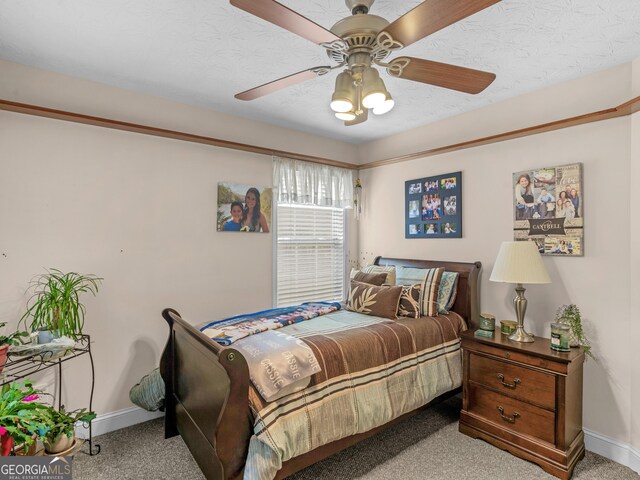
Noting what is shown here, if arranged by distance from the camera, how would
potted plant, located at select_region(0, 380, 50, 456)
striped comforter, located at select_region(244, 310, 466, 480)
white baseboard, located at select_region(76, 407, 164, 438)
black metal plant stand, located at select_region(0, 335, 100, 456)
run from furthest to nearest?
white baseboard, located at select_region(76, 407, 164, 438) < black metal plant stand, located at select_region(0, 335, 100, 456) < striped comforter, located at select_region(244, 310, 466, 480) < potted plant, located at select_region(0, 380, 50, 456)

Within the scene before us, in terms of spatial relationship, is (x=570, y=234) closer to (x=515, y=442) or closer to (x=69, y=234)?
(x=515, y=442)

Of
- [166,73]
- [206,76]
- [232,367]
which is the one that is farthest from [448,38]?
[232,367]

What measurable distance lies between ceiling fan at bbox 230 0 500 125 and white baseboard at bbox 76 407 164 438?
2588mm

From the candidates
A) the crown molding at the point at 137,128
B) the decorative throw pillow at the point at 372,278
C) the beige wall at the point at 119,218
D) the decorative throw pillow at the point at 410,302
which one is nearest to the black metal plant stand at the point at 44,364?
the beige wall at the point at 119,218

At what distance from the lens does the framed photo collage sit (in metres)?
3.33

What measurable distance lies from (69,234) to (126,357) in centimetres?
103

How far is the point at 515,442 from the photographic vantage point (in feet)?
7.82

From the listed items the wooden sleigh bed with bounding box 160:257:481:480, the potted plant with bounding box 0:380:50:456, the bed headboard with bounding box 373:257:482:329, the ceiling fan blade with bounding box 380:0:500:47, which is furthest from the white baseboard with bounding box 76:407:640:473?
the ceiling fan blade with bounding box 380:0:500:47

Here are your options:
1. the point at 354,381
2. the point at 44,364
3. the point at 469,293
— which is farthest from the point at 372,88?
the point at 44,364

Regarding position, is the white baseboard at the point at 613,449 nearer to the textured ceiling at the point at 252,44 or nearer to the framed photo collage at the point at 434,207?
the framed photo collage at the point at 434,207

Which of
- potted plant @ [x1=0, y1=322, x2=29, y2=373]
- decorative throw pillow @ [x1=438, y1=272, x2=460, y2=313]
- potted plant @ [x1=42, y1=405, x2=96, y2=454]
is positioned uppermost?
decorative throw pillow @ [x1=438, y1=272, x2=460, y2=313]

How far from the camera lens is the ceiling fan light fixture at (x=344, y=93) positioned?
64.2 inches

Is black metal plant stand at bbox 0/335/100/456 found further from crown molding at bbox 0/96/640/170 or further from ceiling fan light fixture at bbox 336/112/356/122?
ceiling fan light fixture at bbox 336/112/356/122

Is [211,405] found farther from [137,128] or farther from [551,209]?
[551,209]
